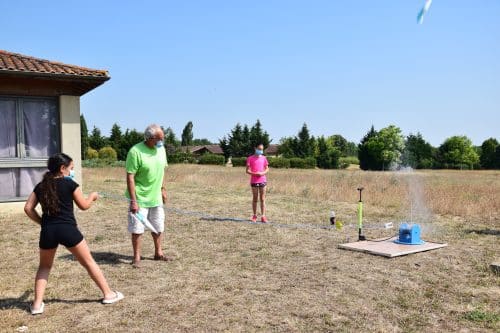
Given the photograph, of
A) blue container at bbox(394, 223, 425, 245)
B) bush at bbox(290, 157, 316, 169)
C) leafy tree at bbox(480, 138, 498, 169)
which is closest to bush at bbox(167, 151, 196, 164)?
bush at bbox(290, 157, 316, 169)

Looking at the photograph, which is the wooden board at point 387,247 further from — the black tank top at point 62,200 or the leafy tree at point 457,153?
the leafy tree at point 457,153

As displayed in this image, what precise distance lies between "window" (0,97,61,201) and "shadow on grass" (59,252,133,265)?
4.83 metres

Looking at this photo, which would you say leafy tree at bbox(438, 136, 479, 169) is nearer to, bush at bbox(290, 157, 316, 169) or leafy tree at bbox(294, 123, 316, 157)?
leafy tree at bbox(294, 123, 316, 157)

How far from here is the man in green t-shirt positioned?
19.6 ft

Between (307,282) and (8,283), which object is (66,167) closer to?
(8,283)

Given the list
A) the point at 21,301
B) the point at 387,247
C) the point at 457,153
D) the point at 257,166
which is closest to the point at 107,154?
the point at 257,166

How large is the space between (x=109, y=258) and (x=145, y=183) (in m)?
1.52

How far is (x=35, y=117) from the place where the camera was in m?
11.0

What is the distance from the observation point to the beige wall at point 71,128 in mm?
11125

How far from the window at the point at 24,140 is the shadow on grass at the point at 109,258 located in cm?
483

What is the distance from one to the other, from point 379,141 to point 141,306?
7176cm

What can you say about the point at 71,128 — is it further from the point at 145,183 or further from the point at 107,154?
the point at 107,154

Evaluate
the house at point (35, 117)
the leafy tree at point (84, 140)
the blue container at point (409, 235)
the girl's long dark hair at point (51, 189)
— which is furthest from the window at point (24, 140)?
the leafy tree at point (84, 140)

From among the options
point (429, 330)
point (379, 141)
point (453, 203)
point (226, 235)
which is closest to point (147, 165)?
point (226, 235)
